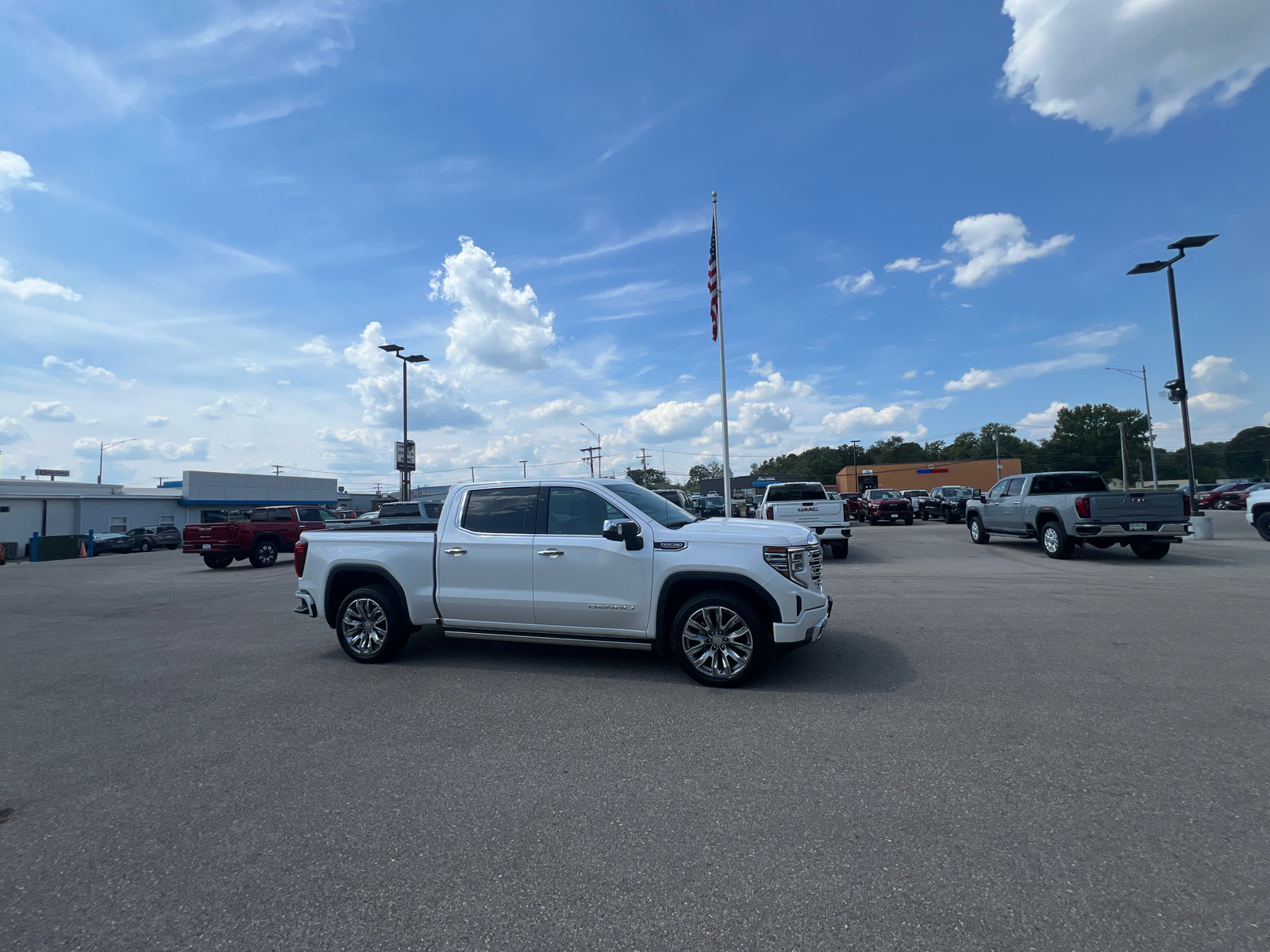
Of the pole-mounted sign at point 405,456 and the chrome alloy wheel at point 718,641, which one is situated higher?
the pole-mounted sign at point 405,456

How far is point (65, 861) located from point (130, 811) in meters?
0.49

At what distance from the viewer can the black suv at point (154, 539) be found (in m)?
39.2

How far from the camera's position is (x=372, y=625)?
267 inches

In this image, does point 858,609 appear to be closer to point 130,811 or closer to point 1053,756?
point 1053,756

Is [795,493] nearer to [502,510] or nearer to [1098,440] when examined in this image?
[502,510]

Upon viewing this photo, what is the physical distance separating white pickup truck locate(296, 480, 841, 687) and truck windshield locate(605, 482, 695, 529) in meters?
0.03

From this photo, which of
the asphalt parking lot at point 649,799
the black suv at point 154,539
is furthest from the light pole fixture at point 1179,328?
the black suv at point 154,539

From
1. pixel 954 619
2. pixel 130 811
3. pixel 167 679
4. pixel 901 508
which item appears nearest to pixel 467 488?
pixel 167 679

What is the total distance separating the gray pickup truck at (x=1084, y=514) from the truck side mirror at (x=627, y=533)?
38.9ft

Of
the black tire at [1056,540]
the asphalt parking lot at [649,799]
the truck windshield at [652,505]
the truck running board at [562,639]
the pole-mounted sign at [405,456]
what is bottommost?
the asphalt parking lot at [649,799]

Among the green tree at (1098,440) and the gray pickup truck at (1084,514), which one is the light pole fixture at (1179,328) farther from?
the green tree at (1098,440)

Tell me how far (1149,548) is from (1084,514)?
2082 millimetres

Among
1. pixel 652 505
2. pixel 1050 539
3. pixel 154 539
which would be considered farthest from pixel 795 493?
pixel 154 539

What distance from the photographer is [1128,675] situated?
18.4ft
